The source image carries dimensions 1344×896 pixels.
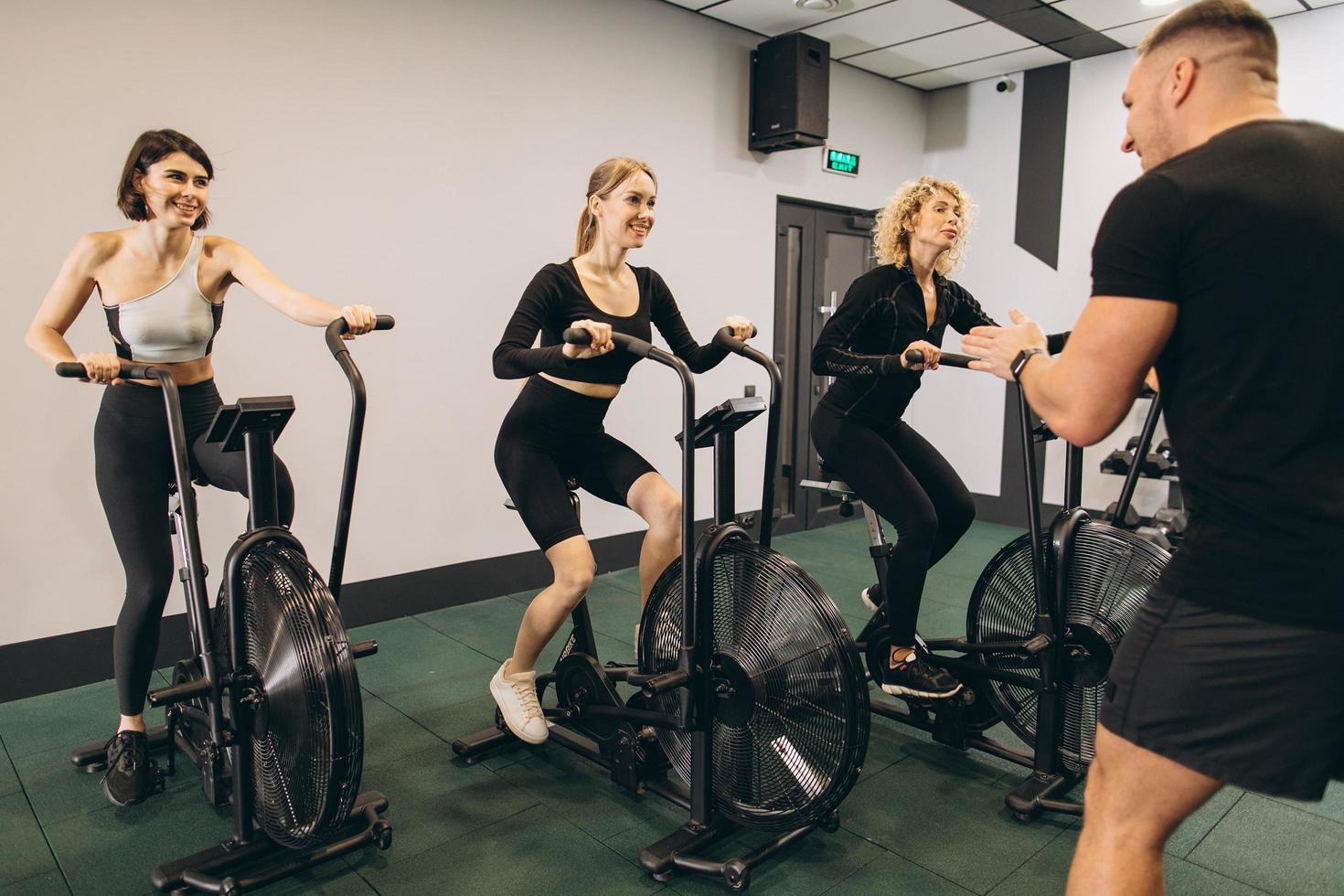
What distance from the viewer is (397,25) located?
3811 mm

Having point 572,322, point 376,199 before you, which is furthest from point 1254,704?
point 376,199

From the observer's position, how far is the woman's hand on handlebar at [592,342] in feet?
6.36

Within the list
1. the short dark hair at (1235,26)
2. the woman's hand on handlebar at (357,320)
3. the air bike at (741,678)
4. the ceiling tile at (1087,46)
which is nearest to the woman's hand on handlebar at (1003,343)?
the short dark hair at (1235,26)

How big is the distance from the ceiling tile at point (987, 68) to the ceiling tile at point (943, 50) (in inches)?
4.1

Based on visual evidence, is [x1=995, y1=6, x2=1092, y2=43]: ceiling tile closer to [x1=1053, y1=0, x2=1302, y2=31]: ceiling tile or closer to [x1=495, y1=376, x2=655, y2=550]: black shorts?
[x1=1053, y1=0, x2=1302, y2=31]: ceiling tile

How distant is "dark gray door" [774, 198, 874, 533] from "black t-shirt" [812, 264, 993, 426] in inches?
109

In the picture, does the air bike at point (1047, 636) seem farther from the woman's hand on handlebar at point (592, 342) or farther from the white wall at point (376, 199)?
the white wall at point (376, 199)

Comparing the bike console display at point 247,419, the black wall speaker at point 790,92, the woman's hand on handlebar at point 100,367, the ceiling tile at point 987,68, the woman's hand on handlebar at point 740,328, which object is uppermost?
the ceiling tile at point 987,68

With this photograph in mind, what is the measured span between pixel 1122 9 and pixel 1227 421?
15.0 feet

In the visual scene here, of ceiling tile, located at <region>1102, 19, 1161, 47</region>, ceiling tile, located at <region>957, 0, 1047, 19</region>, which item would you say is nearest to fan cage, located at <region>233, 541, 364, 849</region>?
ceiling tile, located at <region>957, 0, 1047, 19</region>

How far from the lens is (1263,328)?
113cm

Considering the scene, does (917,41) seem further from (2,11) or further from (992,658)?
(2,11)

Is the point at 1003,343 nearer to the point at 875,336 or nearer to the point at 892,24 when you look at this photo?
the point at 875,336

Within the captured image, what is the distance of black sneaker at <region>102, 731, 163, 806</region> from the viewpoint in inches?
96.2
